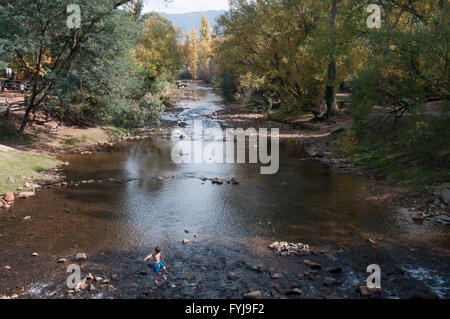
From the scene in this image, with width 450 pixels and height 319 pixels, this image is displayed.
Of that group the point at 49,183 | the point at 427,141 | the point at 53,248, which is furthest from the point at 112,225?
the point at 427,141

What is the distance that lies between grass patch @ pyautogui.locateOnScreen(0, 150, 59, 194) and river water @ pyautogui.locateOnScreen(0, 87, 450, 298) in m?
1.51

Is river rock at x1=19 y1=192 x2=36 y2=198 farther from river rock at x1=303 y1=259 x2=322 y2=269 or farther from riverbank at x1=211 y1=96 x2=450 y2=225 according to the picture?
riverbank at x1=211 y1=96 x2=450 y2=225

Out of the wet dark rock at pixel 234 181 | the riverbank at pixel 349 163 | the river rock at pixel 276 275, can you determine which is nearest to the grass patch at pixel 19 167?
the wet dark rock at pixel 234 181

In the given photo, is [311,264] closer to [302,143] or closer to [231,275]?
[231,275]

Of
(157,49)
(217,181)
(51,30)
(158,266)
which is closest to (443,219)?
(217,181)

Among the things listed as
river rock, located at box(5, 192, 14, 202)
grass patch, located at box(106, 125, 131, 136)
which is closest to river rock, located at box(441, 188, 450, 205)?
river rock, located at box(5, 192, 14, 202)

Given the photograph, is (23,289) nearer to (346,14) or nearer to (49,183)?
(49,183)

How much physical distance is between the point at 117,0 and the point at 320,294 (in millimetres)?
25514

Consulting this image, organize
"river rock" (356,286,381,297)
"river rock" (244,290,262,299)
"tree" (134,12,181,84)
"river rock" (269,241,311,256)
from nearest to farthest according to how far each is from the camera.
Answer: "river rock" (244,290,262,299) → "river rock" (356,286,381,297) → "river rock" (269,241,311,256) → "tree" (134,12,181,84)

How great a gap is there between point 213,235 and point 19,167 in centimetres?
1236

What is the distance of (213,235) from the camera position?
1313 centimetres

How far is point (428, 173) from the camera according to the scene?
58.1ft

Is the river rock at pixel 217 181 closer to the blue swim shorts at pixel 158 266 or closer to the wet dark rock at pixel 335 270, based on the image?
the blue swim shorts at pixel 158 266

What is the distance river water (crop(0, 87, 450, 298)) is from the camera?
9.80 metres
